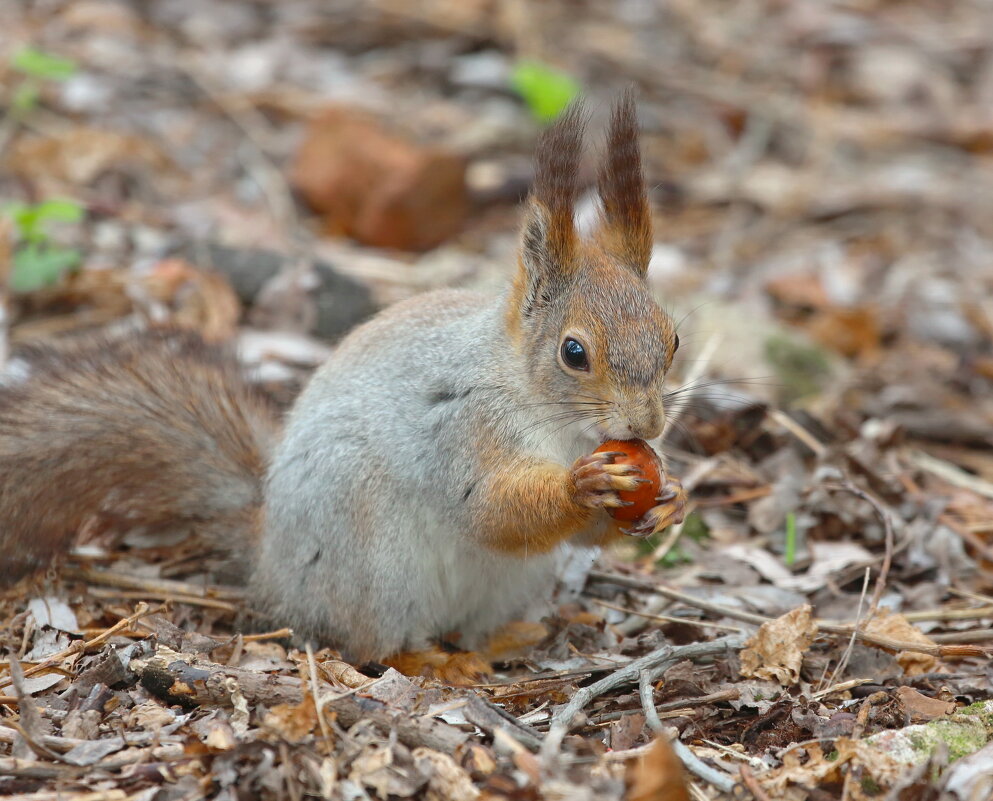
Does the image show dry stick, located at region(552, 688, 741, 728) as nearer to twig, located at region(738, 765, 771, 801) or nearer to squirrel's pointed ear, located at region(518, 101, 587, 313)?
twig, located at region(738, 765, 771, 801)

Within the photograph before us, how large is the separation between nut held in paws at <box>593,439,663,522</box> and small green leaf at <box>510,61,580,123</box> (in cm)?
413

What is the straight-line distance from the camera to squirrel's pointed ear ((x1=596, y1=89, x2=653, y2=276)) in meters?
3.43

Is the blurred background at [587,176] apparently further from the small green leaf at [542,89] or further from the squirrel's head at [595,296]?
the squirrel's head at [595,296]

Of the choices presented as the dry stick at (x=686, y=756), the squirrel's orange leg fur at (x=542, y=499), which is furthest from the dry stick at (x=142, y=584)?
the dry stick at (x=686, y=756)

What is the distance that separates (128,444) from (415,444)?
3.04ft

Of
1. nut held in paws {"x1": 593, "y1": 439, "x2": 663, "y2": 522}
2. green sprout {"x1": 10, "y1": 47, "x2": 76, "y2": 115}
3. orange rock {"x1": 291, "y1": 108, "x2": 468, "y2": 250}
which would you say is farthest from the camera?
orange rock {"x1": 291, "y1": 108, "x2": 468, "y2": 250}

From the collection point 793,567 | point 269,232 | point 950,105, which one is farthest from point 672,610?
point 950,105

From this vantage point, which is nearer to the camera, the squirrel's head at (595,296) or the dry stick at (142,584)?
the squirrel's head at (595,296)

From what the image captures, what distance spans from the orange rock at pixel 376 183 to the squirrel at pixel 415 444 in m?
2.64

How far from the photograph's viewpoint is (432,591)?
366 centimetres

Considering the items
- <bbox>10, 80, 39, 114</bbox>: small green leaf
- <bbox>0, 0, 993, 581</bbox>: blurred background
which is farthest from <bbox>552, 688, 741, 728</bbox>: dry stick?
<bbox>10, 80, 39, 114</bbox>: small green leaf

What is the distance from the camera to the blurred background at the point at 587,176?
5082mm

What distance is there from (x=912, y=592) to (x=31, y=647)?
2.93m

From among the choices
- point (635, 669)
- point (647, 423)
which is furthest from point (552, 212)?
point (635, 669)
